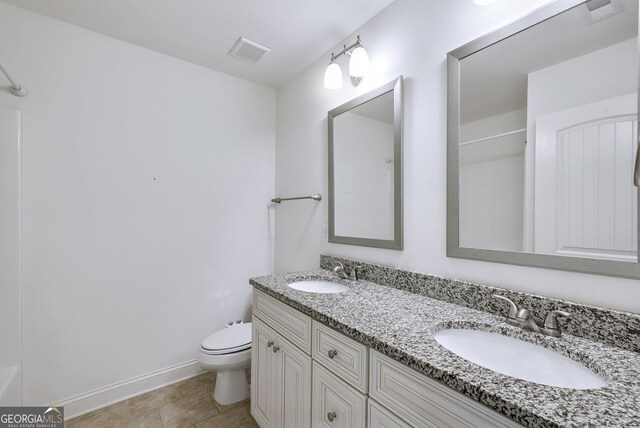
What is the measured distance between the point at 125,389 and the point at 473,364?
2176 millimetres

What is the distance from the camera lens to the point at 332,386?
1004 mm

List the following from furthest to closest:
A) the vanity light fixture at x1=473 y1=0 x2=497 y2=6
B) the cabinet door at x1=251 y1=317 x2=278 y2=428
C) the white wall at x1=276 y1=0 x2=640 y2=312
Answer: the cabinet door at x1=251 y1=317 x2=278 y2=428, the vanity light fixture at x1=473 y1=0 x2=497 y2=6, the white wall at x1=276 y1=0 x2=640 y2=312

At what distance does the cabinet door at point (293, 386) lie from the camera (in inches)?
44.6

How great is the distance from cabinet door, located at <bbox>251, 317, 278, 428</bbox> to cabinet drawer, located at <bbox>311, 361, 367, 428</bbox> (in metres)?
0.34

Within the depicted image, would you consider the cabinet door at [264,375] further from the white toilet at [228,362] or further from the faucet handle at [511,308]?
the faucet handle at [511,308]

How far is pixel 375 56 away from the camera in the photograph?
1582 millimetres

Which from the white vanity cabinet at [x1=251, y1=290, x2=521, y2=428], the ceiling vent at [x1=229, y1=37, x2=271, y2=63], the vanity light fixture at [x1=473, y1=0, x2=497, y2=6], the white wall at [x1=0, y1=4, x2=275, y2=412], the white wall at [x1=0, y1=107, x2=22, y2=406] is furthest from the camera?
the ceiling vent at [x1=229, y1=37, x2=271, y2=63]

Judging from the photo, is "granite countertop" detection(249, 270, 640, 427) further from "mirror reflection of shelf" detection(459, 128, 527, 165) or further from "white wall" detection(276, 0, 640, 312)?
"mirror reflection of shelf" detection(459, 128, 527, 165)

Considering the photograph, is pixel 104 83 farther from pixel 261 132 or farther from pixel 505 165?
pixel 505 165

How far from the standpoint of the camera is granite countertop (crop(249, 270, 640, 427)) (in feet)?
1.71

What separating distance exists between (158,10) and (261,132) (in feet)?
3.47

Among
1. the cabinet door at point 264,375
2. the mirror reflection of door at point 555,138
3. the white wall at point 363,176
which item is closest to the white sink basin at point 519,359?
the mirror reflection of door at point 555,138

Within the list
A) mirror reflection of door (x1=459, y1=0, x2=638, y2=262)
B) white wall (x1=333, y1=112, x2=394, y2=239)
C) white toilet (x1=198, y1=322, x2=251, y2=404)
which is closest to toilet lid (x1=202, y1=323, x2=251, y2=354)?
white toilet (x1=198, y1=322, x2=251, y2=404)

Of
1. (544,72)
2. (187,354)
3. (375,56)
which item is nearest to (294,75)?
(375,56)
